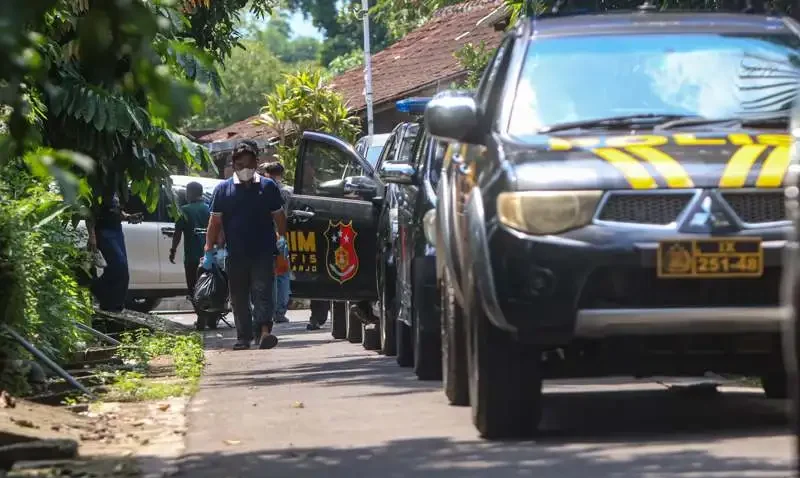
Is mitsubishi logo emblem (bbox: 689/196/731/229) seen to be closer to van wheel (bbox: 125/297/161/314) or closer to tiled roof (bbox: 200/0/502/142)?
van wheel (bbox: 125/297/161/314)

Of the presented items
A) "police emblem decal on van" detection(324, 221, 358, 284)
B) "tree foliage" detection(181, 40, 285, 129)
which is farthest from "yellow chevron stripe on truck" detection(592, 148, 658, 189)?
"tree foliage" detection(181, 40, 285, 129)

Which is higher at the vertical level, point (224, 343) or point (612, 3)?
point (612, 3)

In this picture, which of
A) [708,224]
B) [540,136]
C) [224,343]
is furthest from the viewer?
[224,343]

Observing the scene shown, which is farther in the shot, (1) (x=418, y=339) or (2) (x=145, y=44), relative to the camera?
(1) (x=418, y=339)

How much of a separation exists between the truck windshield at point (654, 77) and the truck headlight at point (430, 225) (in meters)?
1.93

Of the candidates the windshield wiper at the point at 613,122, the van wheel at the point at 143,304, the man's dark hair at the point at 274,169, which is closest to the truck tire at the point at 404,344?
the windshield wiper at the point at 613,122

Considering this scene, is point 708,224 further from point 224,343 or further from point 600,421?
point 224,343

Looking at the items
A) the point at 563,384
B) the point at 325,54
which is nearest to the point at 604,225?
the point at 563,384

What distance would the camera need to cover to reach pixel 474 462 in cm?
770

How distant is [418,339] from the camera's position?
12.2m

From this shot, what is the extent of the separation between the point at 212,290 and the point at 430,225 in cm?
1013

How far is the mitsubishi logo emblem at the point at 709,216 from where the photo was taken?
785 centimetres

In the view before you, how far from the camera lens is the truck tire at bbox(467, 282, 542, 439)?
8.24 metres

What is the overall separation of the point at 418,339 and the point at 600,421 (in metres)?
Answer: 3.09
